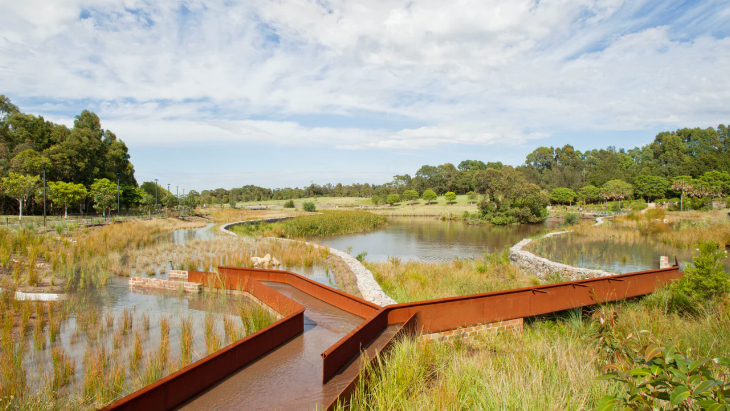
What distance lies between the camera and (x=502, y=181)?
40.1 meters

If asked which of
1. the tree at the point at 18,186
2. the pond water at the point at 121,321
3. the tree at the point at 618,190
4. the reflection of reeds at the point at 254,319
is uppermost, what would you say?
the tree at the point at 618,190

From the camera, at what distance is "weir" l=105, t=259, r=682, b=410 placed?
137 inches

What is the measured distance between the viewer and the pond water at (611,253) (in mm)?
12180

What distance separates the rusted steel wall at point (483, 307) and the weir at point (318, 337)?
0.5 inches

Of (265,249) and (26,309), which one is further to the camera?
(265,249)

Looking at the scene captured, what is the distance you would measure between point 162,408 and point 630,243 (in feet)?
61.8

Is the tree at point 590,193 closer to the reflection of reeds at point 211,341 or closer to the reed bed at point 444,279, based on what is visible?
the reed bed at point 444,279

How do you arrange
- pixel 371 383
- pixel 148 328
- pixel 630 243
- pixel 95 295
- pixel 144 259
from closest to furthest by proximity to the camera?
pixel 371 383 < pixel 148 328 < pixel 95 295 < pixel 144 259 < pixel 630 243

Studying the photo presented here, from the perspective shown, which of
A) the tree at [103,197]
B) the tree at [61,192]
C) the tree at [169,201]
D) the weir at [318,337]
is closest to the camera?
the weir at [318,337]

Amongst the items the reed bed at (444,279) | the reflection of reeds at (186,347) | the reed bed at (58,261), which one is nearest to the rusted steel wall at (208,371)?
the reflection of reeds at (186,347)

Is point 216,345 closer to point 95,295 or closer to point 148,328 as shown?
point 148,328

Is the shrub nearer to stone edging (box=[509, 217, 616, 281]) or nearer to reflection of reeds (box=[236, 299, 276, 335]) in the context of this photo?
stone edging (box=[509, 217, 616, 281])

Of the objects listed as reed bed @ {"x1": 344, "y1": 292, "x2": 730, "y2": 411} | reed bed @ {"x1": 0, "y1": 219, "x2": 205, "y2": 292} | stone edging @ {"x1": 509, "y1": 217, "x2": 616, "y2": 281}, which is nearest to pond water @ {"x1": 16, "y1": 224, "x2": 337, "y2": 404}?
reed bed @ {"x1": 0, "y1": 219, "x2": 205, "y2": 292}

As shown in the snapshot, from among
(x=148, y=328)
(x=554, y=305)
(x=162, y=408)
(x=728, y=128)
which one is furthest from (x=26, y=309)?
(x=728, y=128)
